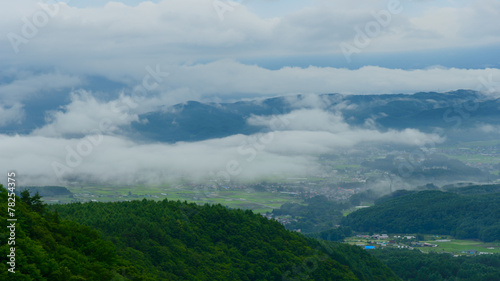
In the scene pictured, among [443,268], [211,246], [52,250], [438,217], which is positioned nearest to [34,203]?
[52,250]

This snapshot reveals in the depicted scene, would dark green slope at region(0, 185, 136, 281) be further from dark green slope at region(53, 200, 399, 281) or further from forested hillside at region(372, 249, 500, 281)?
forested hillside at region(372, 249, 500, 281)

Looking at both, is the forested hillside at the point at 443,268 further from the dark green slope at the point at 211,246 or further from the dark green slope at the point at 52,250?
the dark green slope at the point at 52,250

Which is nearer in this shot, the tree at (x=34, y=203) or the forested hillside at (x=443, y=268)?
the tree at (x=34, y=203)

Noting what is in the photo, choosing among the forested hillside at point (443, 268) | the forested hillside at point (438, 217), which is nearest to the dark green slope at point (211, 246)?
the forested hillside at point (443, 268)

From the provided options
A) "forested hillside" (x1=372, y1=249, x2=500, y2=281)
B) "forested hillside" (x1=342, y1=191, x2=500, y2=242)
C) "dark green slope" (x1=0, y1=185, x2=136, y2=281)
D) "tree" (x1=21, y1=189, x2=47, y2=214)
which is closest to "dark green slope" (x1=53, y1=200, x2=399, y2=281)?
"dark green slope" (x1=0, y1=185, x2=136, y2=281)

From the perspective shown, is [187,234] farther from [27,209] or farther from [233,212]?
[27,209]

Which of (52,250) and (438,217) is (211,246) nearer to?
(52,250)
